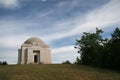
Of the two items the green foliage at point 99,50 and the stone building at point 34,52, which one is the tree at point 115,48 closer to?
the green foliage at point 99,50

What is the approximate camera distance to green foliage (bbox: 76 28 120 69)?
38947mm

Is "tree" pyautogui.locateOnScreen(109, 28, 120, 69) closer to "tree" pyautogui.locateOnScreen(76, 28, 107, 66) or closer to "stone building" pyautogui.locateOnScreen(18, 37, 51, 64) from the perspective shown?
"tree" pyautogui.locateOnScreen(76, 28, 107, 66)

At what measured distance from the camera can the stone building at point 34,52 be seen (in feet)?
192

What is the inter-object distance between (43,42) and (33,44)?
369 centimetres

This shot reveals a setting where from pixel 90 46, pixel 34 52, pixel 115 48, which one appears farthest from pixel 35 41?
pixel 115 48

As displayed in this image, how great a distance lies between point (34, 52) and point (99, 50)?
20.6 m

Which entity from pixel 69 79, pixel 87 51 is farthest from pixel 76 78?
pixel 87 51

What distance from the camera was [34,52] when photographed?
59.8m

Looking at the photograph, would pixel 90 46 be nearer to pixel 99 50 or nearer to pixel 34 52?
pixel 99 50

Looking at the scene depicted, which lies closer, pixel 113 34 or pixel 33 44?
Result: pixel 113 34

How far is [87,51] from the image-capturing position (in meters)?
48.1

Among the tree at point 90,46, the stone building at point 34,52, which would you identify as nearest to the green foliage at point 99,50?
the tree at point 90,46

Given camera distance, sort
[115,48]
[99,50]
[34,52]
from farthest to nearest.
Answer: [34,52]
[99,50]
[115,48]

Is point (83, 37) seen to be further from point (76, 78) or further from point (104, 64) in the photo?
point (76, 78)
